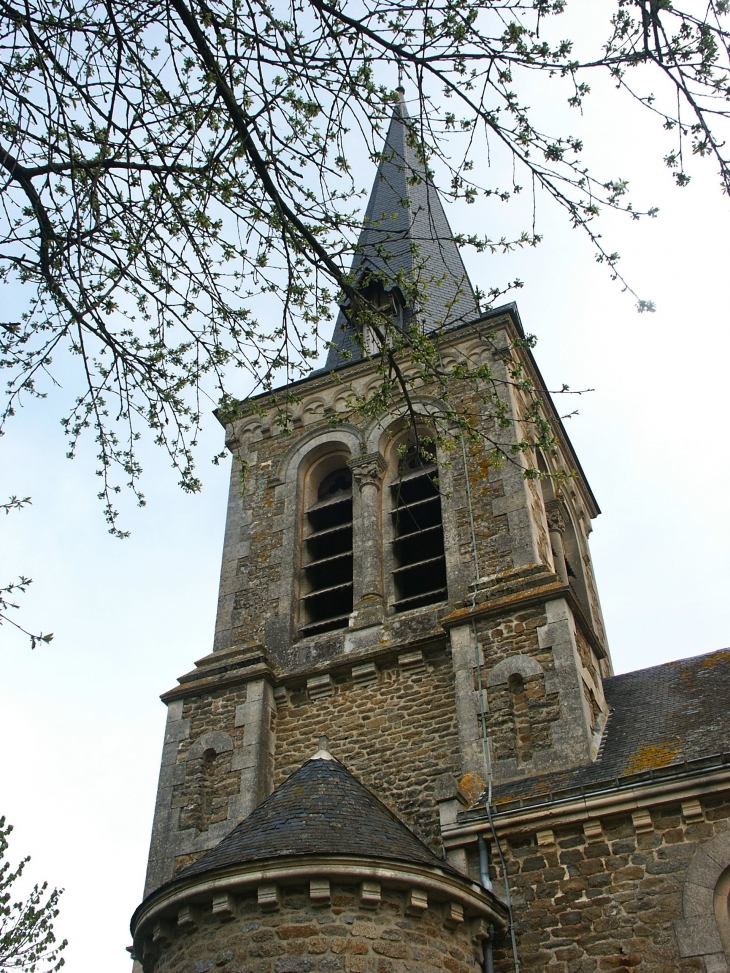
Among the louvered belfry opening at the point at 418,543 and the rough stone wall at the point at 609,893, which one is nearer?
the rough stone wall at the point at 609,893

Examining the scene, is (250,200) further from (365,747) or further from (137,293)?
(365,747)

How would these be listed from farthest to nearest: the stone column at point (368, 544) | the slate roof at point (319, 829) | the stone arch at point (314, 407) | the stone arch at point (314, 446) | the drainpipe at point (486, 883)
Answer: the stone arch at point (314, 407) < the stone arch at point (314, 446) < the stone column at point (368, 544) < the drainpipe at point (486, 883) < the slate roof at point (319, 829)

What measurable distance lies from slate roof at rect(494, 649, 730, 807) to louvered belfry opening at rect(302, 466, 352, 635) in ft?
11.0

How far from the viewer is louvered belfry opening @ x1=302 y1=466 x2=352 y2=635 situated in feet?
38.9

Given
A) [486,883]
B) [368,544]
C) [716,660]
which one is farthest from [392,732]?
[716,660]

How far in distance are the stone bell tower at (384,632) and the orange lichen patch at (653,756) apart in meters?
0.43

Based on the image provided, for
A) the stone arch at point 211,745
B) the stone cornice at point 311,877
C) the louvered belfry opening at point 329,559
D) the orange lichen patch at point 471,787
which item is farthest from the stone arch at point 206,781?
the stone cornice at point 311,877

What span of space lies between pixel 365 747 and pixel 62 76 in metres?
6.92

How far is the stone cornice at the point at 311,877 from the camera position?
6.69 metres

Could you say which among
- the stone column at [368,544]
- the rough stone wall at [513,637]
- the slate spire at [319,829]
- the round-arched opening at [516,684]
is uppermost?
the stone column at [368,544]

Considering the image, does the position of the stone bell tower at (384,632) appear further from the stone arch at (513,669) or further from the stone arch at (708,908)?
the stone arch at (708,908)

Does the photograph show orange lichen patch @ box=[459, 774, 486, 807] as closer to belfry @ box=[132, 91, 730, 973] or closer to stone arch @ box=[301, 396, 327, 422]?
belfry @ box=[132, 91, 730, 973]

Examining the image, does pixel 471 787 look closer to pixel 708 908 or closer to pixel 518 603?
pixel 518 603

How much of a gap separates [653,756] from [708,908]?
1.62 meters
